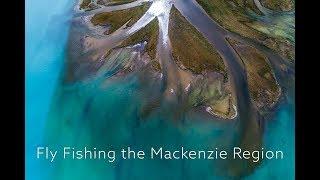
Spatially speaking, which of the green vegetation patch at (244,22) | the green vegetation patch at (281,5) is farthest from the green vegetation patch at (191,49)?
the green vegetation patch at (281,5)

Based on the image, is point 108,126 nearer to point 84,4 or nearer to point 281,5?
Answer: point 84,4

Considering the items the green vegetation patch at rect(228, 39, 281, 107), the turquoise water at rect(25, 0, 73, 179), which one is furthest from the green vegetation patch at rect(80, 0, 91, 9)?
the green vegetation patch at rect(228, 39, 281, 107)

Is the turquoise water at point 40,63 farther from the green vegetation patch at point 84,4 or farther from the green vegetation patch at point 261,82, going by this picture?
the green vegetation patch at point 261,82

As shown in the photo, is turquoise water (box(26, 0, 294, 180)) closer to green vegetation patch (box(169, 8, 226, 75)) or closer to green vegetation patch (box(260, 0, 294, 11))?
green vegetation patch (box(169, 8, 226, 75))

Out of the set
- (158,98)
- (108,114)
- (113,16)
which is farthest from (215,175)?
(113,16)

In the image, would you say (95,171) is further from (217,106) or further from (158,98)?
(217,106)
